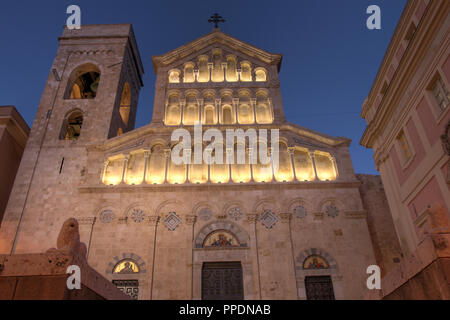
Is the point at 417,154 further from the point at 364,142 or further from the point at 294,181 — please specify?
the point at 294,181

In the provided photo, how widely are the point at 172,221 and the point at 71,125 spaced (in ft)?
41.5

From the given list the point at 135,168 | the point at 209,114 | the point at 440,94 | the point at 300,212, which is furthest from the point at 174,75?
the point at 440,94

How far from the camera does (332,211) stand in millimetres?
17875

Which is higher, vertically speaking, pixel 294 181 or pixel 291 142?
pixel 291 142

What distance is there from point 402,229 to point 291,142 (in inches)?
303

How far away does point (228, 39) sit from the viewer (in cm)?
2564

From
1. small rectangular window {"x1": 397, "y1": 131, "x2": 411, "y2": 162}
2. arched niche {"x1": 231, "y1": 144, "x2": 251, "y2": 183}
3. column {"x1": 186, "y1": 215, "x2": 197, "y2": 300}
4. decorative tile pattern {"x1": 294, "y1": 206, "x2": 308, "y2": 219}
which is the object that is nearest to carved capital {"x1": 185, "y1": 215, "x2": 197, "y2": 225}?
column {"x1": 186, "y1": 215, "x2": 197, "y2": 300}

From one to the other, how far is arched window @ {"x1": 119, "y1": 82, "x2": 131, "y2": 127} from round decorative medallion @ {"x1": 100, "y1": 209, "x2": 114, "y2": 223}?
11.7m

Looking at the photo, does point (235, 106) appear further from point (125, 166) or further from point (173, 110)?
point (125, 166)

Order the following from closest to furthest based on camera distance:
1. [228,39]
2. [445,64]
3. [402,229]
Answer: [445,64] < [402,229] < [228,39]

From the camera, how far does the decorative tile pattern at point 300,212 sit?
17.8 meters

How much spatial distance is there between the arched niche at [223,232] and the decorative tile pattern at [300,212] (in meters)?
2.80
